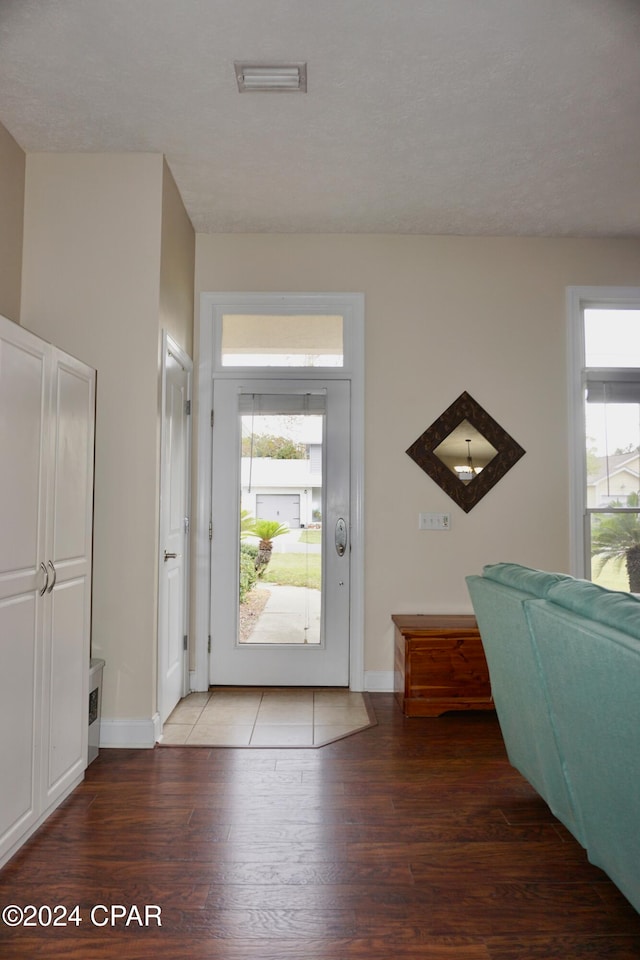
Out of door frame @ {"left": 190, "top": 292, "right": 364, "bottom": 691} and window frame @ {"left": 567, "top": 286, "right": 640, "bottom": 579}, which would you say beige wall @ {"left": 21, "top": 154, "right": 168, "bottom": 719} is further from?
window frame @ {"left": 567, "top": 286, "right": 640, "bottom": 579}

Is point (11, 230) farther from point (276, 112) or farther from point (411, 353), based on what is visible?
point (411, 353)

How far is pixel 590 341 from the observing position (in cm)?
429

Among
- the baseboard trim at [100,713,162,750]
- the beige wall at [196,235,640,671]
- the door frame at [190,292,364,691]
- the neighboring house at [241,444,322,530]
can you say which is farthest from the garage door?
the baseboard trim at [100,713,162,750]

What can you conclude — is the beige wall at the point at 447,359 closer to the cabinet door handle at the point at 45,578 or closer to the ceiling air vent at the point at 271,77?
the ceiling air vent at the point at 271,77

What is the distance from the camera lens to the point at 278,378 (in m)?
4.21

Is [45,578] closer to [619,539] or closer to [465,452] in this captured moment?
[465,452]

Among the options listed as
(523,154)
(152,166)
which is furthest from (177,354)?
(523,154)

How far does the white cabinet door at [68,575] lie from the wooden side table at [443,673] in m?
1.76

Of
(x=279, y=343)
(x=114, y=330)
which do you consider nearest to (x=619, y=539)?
(x=279, y=343)

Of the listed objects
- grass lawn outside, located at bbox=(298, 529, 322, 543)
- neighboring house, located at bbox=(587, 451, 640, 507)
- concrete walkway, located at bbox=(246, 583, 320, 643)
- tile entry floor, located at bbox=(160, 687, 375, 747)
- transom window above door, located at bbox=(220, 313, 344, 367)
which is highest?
transom window above door, located at bbox=(220, 313, 344, 367)

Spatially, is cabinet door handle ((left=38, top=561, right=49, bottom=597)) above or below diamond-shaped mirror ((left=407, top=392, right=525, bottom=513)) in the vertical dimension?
below

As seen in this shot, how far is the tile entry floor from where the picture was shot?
10.7 ft

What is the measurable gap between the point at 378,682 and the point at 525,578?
215 cm

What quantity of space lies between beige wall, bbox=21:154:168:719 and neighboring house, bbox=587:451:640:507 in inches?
110
